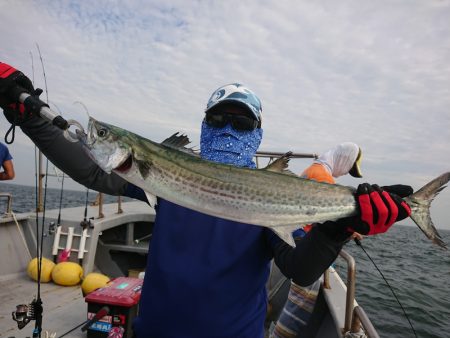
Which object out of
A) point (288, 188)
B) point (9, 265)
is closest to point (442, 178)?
point (288, 188)

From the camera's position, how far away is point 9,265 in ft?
21.6

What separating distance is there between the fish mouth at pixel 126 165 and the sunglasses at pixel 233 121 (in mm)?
900

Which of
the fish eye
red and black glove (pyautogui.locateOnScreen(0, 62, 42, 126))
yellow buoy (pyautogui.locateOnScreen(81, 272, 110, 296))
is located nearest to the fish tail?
the fish eye

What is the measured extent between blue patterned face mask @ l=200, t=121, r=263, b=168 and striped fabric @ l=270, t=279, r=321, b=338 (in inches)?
108

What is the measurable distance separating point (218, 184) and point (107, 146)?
0.81 meters

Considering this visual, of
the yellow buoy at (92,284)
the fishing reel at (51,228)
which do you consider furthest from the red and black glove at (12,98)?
the fishing reel at (51,228)

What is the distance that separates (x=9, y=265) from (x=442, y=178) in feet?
24.8

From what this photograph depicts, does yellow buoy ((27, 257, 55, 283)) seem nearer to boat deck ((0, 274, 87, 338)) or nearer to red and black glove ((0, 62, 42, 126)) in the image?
boat deck ((0, 274, 87, 338))

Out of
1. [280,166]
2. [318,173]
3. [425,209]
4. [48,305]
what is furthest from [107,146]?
[48,305]

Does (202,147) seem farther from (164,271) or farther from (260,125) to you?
(164,271)

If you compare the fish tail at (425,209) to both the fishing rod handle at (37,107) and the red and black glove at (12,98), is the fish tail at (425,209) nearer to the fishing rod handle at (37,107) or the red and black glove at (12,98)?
the fishing rod handle at (37,107)

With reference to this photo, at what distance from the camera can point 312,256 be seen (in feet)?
6.94

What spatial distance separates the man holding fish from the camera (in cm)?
219

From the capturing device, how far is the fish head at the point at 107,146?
2.19 metres
